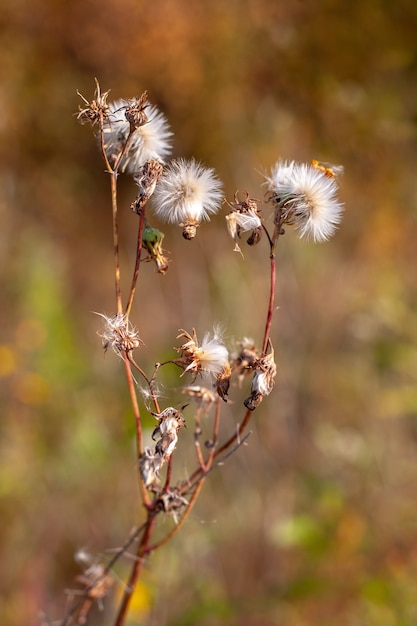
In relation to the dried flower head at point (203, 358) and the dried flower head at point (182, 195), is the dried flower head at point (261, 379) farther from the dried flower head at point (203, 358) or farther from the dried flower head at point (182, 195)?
the dried flower head at point (182, 195)

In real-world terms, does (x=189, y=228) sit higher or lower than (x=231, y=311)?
lower

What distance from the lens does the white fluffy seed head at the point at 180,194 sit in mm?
995

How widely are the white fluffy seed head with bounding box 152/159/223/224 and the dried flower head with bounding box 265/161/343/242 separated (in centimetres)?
11

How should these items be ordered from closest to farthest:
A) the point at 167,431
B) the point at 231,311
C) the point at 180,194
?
1. the point at 167,431
2. the point at 180,194
3. the point at 231,311

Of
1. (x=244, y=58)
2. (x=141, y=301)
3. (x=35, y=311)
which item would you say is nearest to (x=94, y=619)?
(x=35, y=311)

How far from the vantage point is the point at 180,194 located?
39.4 inches

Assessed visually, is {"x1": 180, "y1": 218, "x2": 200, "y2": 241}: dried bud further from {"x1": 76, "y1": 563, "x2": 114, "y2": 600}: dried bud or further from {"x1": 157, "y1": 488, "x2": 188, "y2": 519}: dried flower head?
{"x1": 76, "y1": 563, "x2": 114, "y2": 600}: dried bud

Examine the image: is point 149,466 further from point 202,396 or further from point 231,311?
point 231,311

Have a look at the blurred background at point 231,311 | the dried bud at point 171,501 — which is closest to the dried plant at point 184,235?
the dried bud at point 171,501

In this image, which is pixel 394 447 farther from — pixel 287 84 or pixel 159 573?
pixel 287 84

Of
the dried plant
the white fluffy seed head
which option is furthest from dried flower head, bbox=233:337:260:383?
the white fluffy seed head

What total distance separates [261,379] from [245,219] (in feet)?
0.74

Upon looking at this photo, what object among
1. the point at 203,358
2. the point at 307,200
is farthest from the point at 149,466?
the point at 307,200

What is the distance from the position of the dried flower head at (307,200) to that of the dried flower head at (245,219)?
1.3 inches
